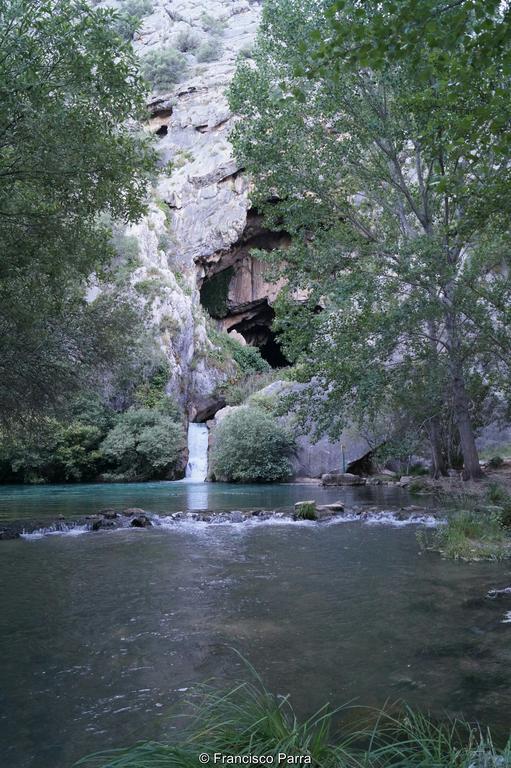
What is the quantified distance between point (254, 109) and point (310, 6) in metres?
2.97

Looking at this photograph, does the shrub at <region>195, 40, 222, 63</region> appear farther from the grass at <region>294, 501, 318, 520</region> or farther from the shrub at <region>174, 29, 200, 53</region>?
the grass at <region>294, 501, 318, 520</region>

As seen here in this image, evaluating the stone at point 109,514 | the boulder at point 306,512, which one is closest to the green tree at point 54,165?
the stone at point 109,514

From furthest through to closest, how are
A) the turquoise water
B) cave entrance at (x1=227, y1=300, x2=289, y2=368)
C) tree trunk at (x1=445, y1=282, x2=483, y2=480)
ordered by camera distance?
cave entrance at (x1=227, y1=300, x2=289, y2=368)
the turquoise water
tree trunk at (x1=445, y1=282, x2=483, y2=480)

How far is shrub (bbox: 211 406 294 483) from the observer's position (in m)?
28.6

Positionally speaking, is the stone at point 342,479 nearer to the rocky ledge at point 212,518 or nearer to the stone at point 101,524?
the rocky ledge at point 212,518

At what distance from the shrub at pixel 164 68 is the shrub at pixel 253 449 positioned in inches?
1422

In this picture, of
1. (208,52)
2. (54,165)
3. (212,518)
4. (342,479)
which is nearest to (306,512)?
(212,518)

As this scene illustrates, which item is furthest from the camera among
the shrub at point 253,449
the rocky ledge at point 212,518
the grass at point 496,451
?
the shrub at point 253,449

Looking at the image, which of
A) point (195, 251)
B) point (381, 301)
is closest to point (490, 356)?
point (381, 301)

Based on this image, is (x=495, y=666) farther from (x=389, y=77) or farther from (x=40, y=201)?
(x=389, y=77)

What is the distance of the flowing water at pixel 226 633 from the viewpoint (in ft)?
12.4

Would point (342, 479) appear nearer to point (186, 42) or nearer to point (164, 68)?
point (164, 68)

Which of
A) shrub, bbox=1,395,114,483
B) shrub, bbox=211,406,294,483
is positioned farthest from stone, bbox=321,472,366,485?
shrub, bbox=1,395,114,483

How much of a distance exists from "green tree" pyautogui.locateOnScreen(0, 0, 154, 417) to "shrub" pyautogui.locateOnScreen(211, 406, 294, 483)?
18.0m
